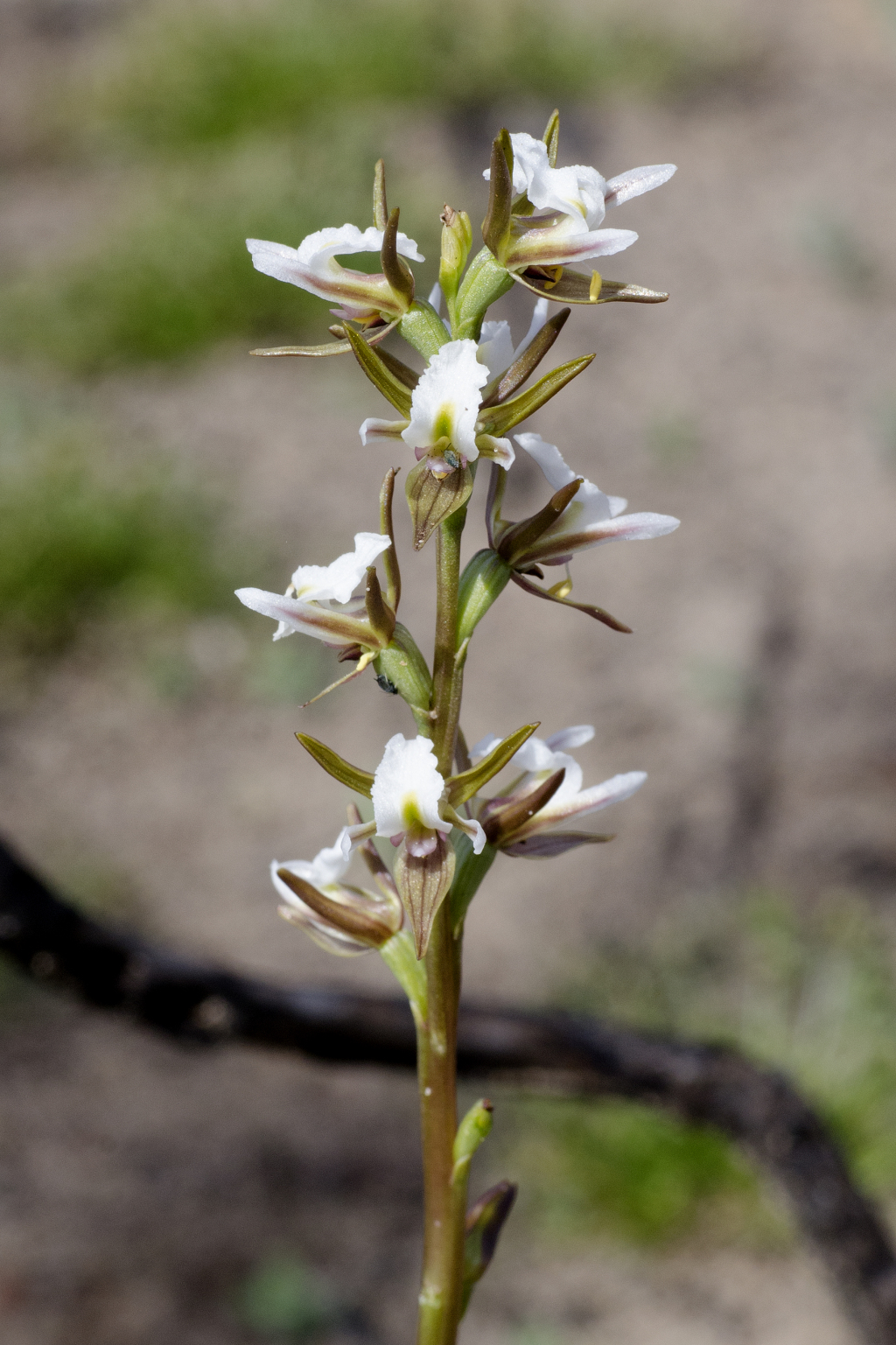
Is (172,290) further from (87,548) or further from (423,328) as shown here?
(423,328)

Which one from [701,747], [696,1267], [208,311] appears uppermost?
[208,311]

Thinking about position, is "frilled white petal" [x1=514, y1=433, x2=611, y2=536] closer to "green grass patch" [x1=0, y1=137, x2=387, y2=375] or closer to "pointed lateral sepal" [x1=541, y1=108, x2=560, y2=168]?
"pointed lateral sepal" [x1=541, y1=108, x2=560, y2=168]

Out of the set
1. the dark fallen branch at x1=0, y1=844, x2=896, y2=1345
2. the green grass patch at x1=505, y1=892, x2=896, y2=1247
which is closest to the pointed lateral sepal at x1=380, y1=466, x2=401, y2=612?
the dark fallen branch at x1=0, y1=844, x2=896, y2=1345

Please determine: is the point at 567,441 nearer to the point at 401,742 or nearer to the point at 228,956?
the point at 228,956

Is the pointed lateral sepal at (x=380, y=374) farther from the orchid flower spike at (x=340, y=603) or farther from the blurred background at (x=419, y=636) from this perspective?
the blurred background at (x=419, y=636)

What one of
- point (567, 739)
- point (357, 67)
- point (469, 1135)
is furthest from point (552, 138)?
point (357, 67)

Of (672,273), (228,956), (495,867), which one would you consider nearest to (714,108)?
(672,273)
